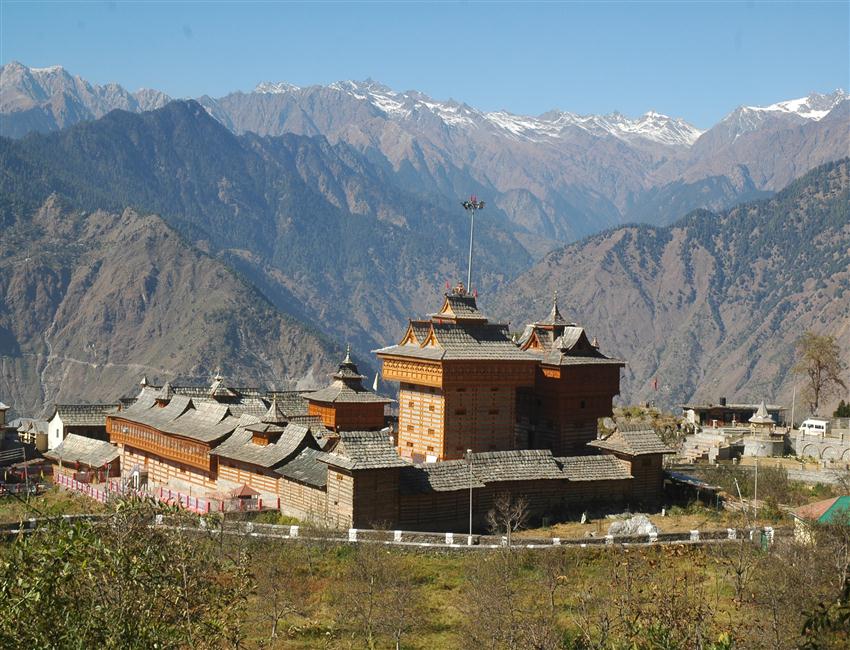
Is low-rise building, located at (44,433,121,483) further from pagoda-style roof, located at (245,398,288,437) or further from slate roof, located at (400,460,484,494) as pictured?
slate roof, located at (400,460,484,494)

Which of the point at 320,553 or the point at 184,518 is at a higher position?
the point at 184,518

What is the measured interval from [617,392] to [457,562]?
2064 cm

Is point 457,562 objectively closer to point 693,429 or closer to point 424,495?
point 424,495

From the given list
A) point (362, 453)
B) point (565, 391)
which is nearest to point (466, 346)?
point (565, 391)

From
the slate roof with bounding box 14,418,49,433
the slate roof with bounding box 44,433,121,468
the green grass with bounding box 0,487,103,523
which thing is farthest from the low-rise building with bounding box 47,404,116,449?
the green grass with bounding box 0,487,103,523

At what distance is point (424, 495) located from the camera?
44562mm

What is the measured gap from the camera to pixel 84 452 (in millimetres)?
64562

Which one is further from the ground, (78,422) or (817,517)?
(78,422)

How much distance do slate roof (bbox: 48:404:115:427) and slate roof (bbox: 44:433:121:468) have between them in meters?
Result: 4.44

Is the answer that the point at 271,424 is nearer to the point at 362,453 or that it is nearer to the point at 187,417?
the point at 187,417

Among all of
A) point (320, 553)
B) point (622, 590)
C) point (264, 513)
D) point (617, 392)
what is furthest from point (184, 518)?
point (617, 392)

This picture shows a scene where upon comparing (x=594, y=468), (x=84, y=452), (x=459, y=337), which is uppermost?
(x=459, y=337)

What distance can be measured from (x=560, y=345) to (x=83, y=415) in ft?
105

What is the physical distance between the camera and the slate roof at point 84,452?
207 ft
